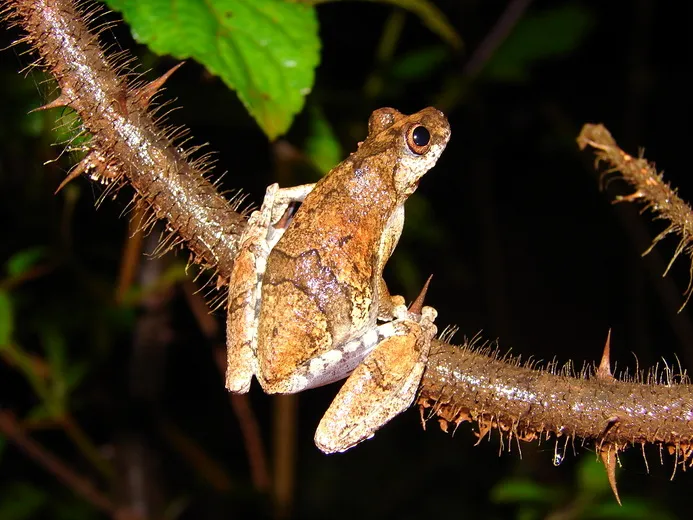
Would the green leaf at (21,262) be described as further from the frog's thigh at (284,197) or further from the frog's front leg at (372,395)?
the frog's front leg at (372,395)

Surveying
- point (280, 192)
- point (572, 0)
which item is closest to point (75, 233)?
point (280, 192)

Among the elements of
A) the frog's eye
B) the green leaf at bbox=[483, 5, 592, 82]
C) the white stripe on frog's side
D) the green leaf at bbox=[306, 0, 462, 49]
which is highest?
the green leaf at bbox=[306, 0, 462, 49]

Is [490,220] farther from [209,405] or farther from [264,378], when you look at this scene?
[264,378]

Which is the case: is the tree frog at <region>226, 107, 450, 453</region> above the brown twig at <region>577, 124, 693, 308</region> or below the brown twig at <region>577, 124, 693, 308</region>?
below

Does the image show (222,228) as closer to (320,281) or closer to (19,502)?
(320,281)

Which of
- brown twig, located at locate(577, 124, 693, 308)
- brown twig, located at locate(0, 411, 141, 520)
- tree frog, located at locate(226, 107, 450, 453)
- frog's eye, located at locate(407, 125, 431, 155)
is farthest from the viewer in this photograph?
brown twig, located at locate(0, 411, 141, 520)

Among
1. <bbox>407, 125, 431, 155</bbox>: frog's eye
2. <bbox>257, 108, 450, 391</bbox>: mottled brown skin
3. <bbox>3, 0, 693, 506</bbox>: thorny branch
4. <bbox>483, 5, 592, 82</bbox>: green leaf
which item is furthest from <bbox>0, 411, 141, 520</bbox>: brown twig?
<bbox>483, 5, 592, 82</bbox>: green leaf

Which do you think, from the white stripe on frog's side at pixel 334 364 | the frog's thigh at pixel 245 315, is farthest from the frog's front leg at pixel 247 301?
the white stripe on frog's side at pixel 334 364

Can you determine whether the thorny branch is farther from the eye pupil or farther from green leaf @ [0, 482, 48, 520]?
green leaf @ [0, 482, 48, 520]

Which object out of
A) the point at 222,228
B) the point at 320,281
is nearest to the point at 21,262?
the point at 320,281
